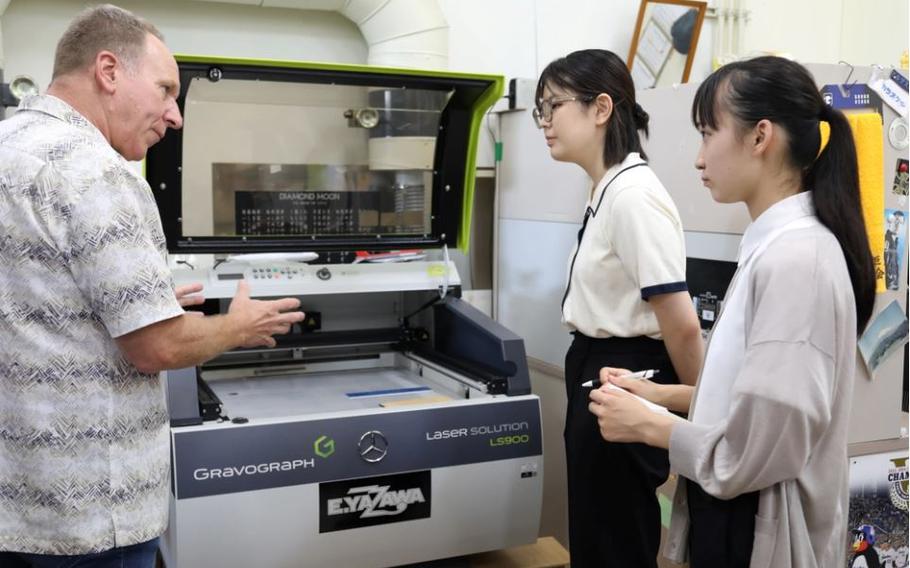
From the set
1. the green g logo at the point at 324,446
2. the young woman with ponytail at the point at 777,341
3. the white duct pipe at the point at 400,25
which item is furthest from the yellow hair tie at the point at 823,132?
the white duct pipe at the point at 400,25

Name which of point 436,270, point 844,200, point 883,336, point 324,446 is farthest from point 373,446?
point 883,336

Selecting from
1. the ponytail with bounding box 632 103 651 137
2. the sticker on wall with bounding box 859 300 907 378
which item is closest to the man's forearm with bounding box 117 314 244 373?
the ponytail with bounding box 632 103 651 137

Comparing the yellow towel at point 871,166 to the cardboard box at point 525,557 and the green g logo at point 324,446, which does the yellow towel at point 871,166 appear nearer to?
the cardboard box at point 525,557

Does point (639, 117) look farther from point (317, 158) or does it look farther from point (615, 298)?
point (317, 158)

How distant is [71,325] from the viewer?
1208 mm

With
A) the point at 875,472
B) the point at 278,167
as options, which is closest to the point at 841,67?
the point at 875,472

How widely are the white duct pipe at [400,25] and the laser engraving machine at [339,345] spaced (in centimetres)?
36

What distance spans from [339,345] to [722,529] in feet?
4.46

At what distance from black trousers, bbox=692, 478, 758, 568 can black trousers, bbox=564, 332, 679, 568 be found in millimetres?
476

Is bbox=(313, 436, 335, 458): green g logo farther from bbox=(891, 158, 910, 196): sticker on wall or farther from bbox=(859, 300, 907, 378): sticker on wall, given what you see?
bbox=(891, 158, 910, 196): sticker on wall

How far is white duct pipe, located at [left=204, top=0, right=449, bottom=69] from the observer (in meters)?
2.51

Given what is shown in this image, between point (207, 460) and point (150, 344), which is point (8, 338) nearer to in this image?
point (150, 344)

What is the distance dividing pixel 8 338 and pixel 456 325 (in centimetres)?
124

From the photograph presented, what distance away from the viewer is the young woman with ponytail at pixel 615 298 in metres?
1.62
